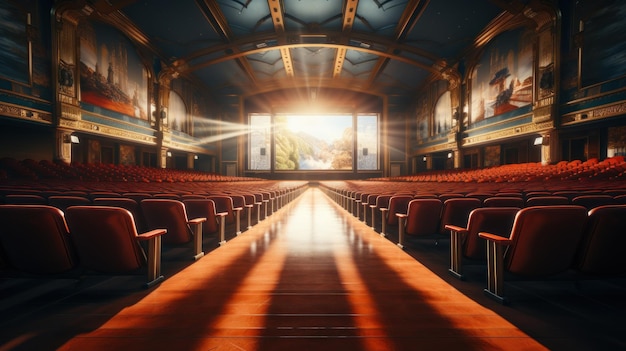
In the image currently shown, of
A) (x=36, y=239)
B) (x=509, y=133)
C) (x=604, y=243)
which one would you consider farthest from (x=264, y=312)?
(x=509, y=133)

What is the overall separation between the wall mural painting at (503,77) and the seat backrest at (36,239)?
46.6ft

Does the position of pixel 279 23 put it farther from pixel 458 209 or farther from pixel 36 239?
pixel 36 239

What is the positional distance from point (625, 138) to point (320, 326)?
1249 cm

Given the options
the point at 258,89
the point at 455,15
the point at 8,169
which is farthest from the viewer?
the point at 258,89

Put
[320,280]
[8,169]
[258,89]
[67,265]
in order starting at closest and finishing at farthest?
[67,265]
[320,280]
[8,169]
[258,89]

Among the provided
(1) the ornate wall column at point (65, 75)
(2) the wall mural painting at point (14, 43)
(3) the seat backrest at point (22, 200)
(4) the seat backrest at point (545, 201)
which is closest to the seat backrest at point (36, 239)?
(3) the seat backrest at point (22, 200)

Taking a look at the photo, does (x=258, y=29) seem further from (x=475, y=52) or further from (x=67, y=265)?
(x=67, y=265)

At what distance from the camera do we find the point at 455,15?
12.7 metres

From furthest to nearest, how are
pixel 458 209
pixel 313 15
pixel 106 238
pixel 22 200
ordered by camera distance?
pixel 313 15 → pixel 458 209 → pixel 22 200 → pixel 106 238

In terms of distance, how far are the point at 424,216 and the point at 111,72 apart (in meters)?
14.4

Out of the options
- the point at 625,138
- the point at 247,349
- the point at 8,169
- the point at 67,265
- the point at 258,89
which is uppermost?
the point at 258,89

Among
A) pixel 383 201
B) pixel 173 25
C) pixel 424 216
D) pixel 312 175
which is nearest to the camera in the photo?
pixel 424 216

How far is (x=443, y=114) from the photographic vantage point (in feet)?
57.5

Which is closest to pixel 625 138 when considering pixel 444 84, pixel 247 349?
pixel 444 84
